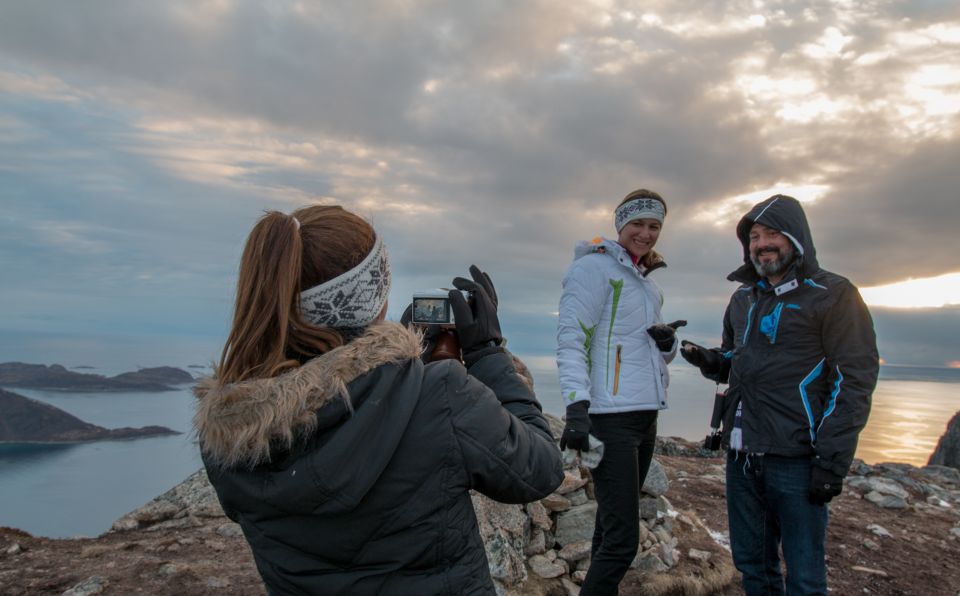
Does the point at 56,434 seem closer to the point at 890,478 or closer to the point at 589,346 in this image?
the point at 589,346

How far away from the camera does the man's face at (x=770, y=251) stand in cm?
384

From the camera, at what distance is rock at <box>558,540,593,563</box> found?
5469mm

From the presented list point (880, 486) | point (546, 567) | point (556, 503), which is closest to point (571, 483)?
point (556, 503)

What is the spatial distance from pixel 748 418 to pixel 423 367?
2986 mm

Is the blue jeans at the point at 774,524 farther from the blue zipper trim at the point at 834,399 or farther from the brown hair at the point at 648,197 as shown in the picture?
the brown hair at the point at 648,197

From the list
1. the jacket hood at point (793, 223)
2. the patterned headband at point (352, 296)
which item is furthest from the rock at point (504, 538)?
the patterned headband at point (352, 296)

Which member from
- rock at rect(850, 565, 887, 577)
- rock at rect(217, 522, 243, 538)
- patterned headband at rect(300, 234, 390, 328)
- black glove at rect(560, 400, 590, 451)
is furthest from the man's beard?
rock at rect(217, 522, 243, 538)

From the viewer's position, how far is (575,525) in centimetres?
574

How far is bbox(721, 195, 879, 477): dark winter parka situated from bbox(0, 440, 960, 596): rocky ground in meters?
2.29

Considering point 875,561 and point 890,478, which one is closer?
point 875,561

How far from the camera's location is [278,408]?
1.53 m

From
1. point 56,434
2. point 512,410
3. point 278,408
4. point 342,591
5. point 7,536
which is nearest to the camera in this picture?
point 278,408

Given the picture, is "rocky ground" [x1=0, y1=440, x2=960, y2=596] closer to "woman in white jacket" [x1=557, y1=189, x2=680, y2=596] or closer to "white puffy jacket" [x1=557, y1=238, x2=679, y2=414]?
"woman in white jacket" [x1=557, y1=189, x2=680, y2=596]

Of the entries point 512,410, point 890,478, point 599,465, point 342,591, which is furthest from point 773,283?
point 890,478
